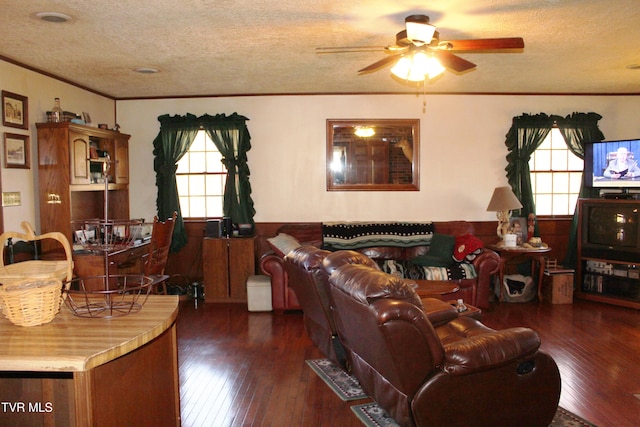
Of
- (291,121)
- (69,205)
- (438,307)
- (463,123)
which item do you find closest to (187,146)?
(291,121)

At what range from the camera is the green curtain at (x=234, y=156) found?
6.50m

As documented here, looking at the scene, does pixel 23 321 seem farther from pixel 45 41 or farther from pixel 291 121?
pixel 291 121

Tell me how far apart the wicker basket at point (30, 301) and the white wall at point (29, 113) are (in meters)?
3.27

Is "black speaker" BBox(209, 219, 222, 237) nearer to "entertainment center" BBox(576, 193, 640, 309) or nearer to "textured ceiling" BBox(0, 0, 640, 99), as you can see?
"textured ceiling" BBox(0, 0, 640, 99)

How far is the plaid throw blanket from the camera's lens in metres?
6.25

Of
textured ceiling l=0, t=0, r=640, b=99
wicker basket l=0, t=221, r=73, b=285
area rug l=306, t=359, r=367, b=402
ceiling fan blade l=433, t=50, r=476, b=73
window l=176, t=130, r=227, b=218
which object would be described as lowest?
area rug l=306, t=359, r=367, b=402

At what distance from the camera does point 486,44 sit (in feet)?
11.0

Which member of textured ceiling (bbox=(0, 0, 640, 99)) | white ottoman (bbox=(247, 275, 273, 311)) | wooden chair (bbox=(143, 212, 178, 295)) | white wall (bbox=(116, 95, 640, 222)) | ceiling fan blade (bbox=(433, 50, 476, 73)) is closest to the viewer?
textured ceiling (bbox=(0, 0, 640, 99))

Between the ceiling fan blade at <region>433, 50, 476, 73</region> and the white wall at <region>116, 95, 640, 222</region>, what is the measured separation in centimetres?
295

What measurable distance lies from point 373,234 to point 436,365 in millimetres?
3870

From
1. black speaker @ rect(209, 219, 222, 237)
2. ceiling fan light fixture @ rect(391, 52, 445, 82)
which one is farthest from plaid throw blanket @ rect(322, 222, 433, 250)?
ceiling fan light fixture @ rect(391, 52, 445, 82)

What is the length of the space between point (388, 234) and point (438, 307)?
279cm

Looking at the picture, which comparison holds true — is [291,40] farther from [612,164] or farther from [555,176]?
[555,176]

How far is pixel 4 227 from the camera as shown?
181 inches
